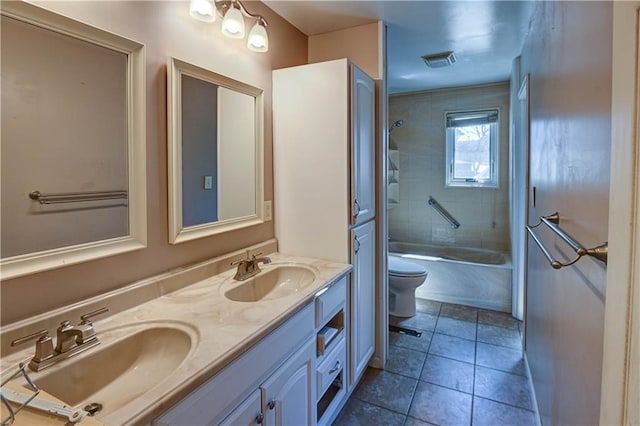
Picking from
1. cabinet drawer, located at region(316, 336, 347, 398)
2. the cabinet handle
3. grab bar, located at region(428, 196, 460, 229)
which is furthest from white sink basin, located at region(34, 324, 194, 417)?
grab bar, located at region(428, 196, 460, 229)

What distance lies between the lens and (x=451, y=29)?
2242 mm

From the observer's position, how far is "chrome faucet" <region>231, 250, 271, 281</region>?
1568mm

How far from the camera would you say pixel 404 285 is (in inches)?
119

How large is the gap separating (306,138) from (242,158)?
0.38 metres

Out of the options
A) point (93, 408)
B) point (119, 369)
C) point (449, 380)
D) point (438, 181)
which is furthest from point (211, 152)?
point (438, 181)

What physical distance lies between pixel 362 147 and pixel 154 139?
1.13m

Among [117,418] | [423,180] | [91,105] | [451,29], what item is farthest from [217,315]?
[423,180]

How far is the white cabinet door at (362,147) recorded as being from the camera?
1.84 m

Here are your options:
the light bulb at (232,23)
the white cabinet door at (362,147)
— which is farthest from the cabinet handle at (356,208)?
the light bulb at (232,23)

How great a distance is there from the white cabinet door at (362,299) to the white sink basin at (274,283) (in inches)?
12.2

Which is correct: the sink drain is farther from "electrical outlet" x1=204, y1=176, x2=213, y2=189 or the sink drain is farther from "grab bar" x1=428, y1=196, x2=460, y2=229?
"grab bar" x1=428, y1=196, x2=460, y2=229

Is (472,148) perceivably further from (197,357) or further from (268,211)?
(197,357)

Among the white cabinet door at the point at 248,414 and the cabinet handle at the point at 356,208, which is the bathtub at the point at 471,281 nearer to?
the cabinet handle at the point at 356,208

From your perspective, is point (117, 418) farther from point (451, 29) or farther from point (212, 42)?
point (451, 29)
